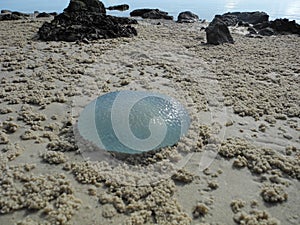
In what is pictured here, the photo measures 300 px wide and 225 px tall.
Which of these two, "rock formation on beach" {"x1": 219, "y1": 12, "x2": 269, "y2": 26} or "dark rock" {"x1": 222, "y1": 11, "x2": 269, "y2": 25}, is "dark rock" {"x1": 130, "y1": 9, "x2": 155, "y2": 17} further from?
"dark rock" {"x1": 222, "y1": 11, "x2": 269, "y2": 25}

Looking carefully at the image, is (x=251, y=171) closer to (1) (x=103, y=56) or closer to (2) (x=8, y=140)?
(2) (x=8, y=140)

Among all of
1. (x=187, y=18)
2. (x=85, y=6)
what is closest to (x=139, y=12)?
(x=187, y=18)

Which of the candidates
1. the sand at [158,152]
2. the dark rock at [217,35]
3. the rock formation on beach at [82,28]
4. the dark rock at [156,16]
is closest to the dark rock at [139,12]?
the dark rock at [156,16]

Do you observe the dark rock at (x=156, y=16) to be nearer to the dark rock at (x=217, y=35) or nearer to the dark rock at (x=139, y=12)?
the dark rock at (x=139, y=12)

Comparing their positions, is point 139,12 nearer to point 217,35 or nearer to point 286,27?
point 286,27

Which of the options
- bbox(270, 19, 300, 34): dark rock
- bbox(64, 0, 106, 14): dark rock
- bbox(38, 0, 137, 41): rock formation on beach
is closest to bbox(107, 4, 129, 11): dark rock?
bbox(64, 0, 106, 14): dark rock

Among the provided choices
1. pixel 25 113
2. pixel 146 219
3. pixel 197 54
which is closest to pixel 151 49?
pixel 197 54
